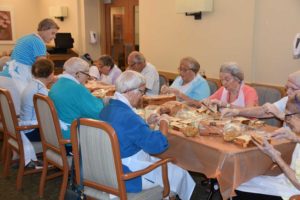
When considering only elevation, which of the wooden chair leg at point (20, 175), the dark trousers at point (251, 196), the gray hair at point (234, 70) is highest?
the gray hair at point (234, 70)

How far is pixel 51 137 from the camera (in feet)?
8.46

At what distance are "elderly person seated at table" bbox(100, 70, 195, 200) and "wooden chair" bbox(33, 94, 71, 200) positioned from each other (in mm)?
582

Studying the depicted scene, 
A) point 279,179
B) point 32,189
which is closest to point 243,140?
point 279,179

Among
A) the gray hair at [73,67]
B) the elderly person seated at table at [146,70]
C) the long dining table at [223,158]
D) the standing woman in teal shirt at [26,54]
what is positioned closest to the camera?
the long dining table at [223,158]

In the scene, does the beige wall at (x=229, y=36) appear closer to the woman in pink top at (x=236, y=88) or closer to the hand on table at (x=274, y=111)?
the woman in pink top at (x=236, y=88)

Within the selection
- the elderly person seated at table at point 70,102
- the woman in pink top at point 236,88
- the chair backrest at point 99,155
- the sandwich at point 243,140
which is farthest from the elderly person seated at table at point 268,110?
the chair backrest at point 99,155

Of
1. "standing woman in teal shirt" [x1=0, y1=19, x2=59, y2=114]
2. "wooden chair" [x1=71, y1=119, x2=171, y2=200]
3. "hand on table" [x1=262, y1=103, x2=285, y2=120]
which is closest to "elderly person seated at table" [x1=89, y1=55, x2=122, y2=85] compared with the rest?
"standing woman in teal shirt" [x1=0, y1=19, x2=59, y2=114]

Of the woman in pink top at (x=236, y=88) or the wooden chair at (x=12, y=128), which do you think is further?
the woman in pink top at (x=236, y=88)

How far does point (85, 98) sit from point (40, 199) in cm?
101

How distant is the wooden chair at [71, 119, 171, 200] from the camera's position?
5.68 ft

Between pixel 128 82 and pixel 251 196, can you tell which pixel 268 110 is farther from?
pixel 128 82

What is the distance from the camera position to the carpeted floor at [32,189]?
115 inches

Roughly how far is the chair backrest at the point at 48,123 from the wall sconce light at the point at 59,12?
5.48 meters

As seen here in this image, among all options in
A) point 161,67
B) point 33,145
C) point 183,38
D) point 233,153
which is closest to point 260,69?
point 183,38
